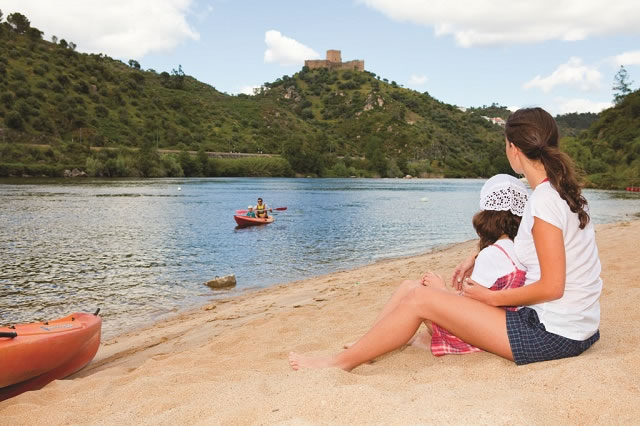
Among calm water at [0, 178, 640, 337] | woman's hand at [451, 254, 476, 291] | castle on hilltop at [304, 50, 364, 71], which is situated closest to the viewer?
woman's hand at [451, 254, 476, 291]

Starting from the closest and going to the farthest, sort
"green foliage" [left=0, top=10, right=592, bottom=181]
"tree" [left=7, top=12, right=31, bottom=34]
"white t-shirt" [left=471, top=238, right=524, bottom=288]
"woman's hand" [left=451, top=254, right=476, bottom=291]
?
"white t-shirt" [left=471, top=238, right=524, bottom=288], "woman's hand" [left=451, top=254, right=476, bottom=291], "green foliage" [left=0, top=10, right=592, bottom=181], "tree" [left=7, top=12, right=31, bottom=34]

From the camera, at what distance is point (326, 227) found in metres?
23.3

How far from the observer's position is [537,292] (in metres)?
2.74

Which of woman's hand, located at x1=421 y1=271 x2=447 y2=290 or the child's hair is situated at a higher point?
the child's hair

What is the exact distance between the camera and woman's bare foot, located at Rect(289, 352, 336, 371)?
11.1 feet

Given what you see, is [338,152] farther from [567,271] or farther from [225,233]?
[567,271]

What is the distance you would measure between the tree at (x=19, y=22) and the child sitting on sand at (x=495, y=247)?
12016 centimetres

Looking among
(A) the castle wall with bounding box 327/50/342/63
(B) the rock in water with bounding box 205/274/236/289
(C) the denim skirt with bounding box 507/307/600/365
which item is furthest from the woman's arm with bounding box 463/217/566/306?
(A) the castle wall with bounding box 327/50/342/63

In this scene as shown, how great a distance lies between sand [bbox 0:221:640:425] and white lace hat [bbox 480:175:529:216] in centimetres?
105

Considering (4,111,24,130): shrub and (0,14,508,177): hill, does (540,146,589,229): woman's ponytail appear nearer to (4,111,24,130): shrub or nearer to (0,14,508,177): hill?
(0,14,508,177): hill

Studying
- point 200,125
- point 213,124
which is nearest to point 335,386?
point 200,125

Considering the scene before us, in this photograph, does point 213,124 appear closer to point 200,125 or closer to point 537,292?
point 200,125

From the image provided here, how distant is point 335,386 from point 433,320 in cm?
→ 85

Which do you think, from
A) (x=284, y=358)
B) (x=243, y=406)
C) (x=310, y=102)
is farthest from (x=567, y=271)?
(x=310, y=102)
